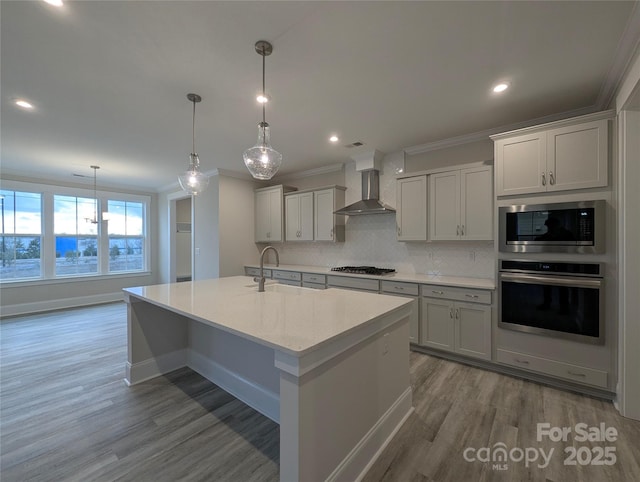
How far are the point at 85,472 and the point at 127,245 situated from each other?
6.01 metres

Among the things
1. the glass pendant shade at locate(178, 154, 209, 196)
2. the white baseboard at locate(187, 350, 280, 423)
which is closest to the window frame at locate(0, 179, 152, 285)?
the white baseboard at locate(187, 350, 280, 423)

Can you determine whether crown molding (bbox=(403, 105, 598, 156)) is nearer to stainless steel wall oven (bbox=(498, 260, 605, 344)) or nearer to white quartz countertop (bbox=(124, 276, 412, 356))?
stainless steel wall oven (bbox=(498, 260, 605, 344))

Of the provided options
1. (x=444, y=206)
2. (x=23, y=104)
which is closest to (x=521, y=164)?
(x=444, y=206)

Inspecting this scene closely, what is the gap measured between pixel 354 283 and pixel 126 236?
19.0 feet

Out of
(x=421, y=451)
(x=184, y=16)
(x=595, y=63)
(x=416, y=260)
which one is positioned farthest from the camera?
(x=416, y=260)

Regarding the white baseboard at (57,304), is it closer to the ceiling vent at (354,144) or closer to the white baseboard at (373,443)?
the ceiling vent at (354,144)

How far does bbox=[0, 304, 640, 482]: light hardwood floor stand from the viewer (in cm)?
164

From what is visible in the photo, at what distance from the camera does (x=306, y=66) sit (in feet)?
6.74

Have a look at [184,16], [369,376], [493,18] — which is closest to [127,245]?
[184,16]

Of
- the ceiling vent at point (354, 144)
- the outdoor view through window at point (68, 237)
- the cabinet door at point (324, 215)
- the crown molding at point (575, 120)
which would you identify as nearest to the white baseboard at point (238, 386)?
the cabinet door at point (324, 215)

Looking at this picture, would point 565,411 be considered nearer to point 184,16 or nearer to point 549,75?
point 549,75

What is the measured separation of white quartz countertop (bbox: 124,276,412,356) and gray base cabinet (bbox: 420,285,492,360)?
126 centimetres

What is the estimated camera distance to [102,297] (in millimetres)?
6016

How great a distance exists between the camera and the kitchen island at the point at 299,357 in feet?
4.11
